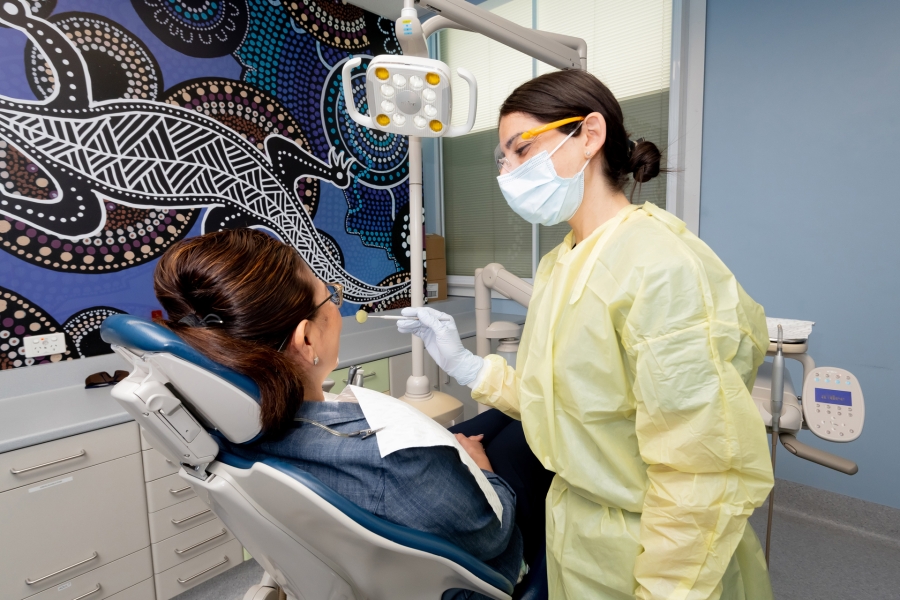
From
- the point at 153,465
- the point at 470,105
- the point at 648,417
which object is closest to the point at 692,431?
the point at 648,417

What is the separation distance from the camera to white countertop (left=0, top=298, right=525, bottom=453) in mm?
1278

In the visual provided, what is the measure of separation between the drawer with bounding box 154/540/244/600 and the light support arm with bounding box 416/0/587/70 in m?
1.79

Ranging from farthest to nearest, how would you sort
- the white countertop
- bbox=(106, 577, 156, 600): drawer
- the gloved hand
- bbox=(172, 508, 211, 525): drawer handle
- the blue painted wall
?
1. the blue painted wall
2. bbox=(172, 508, 211, 525): drawer handle
3. bbox=(106, 577, 156, 600): drawer
4. the white countertop
5. the gloved hand

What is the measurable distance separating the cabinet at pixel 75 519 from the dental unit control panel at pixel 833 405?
6.16 feet

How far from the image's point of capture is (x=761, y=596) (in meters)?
0.88

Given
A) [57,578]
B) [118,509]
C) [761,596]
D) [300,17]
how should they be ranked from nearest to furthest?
[761,596] → [57,578] → [118,509] → [300,17]

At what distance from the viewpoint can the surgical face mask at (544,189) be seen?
926 mm

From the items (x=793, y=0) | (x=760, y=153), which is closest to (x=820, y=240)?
(x=760, y=153)

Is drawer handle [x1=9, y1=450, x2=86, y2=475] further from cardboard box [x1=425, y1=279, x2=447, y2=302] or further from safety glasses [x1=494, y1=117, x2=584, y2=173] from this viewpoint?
cardboard box [x1=425, y1=279, x2=447, y2=302]

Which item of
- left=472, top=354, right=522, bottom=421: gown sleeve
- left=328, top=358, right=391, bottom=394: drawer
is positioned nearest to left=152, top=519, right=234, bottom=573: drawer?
left=328, top=358, right=391, bottom=394: drawer

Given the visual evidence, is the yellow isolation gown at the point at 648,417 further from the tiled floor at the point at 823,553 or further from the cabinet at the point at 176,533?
the cabinet at the point at 176,533

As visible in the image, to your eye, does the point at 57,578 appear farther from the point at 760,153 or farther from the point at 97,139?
the point at 760,153

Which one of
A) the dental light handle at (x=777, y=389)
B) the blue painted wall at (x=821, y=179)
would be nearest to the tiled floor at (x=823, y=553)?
the blue painted wall at (x=821, y=179)

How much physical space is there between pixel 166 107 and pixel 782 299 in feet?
8.60
